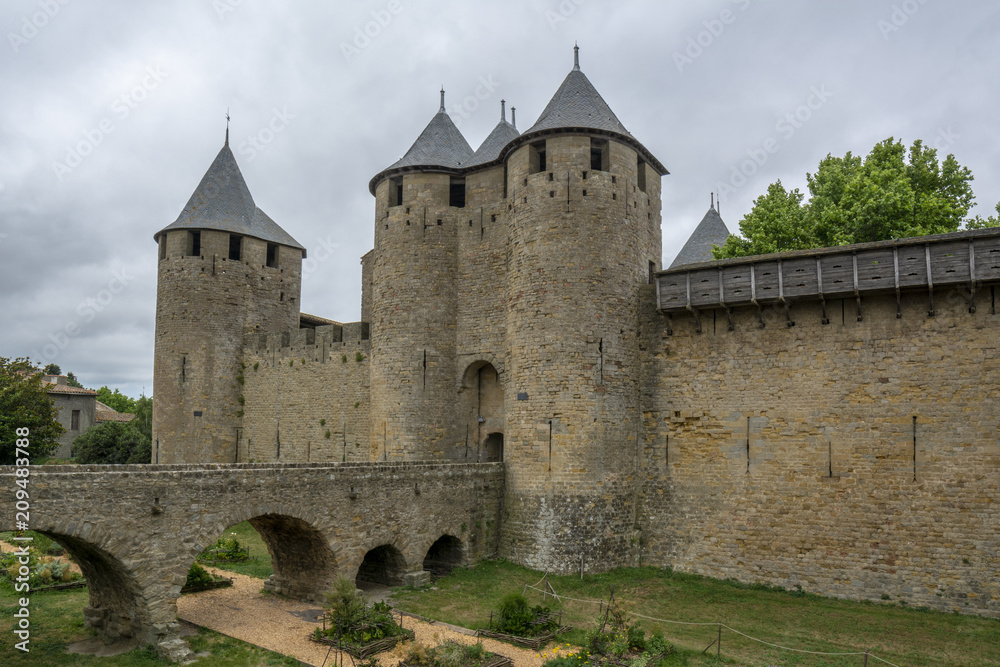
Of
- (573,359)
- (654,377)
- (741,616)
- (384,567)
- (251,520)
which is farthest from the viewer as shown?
(654,377)

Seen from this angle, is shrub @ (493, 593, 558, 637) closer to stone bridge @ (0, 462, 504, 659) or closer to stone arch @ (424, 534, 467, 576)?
stone bridge @ (0, 462, 504, 659)

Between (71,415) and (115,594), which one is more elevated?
(71,415)

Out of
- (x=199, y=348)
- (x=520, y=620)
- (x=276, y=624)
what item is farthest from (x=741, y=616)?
(x=199, y=348)

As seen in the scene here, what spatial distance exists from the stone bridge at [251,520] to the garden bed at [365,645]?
212 centimetres

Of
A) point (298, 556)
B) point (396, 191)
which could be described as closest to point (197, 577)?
point (298, 556)

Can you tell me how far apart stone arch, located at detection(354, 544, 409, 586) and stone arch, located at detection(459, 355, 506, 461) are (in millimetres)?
5043

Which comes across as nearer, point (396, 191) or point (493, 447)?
point (493, 447)

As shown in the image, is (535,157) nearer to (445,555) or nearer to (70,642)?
(445,555)

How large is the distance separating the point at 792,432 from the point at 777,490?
4.73ft

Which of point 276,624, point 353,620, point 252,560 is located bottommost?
point 276,624

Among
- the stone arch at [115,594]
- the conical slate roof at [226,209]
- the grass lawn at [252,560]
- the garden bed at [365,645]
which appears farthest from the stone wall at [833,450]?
the conical slate roof at [226,209]

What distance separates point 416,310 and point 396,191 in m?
4.32

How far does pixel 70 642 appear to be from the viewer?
12.6m

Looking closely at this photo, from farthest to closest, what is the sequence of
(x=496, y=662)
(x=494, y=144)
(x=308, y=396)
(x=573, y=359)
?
(x=308, y=396) → (x=494, y=144) → (x=573, y=359) → (x=496, y=662)
